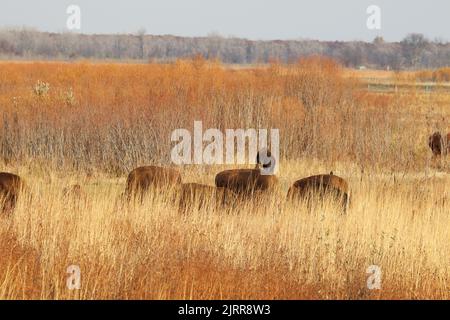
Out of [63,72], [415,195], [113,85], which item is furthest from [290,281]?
[63,72]

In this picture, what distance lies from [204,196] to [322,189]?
69.0 inches

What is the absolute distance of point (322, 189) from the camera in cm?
1078

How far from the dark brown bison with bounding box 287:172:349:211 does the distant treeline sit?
560 inches

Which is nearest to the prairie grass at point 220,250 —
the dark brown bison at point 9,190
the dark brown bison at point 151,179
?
the dark brown bison at point 9,190

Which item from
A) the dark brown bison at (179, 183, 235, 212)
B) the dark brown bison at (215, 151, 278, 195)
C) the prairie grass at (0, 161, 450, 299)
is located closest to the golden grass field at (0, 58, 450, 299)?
the prairie grass at (0, 161, 450, 299)

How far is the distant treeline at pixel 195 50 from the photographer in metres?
39.3

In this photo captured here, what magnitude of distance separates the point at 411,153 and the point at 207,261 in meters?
11.5

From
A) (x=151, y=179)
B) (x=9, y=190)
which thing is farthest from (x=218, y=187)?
(x=9, y=190)

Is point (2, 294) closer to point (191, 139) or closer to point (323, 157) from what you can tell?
point (191, 139)

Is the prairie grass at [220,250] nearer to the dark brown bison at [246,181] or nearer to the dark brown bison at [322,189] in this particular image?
the dark brown bison at [322,189]

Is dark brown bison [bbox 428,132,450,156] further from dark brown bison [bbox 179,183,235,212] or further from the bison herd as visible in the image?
dark brown bison [bbox 179,183,235,212]

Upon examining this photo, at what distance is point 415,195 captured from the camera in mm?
12758

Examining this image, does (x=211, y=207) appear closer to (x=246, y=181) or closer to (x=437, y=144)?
(x=246, y=181)

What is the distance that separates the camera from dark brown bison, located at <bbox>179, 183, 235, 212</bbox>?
9766mm
